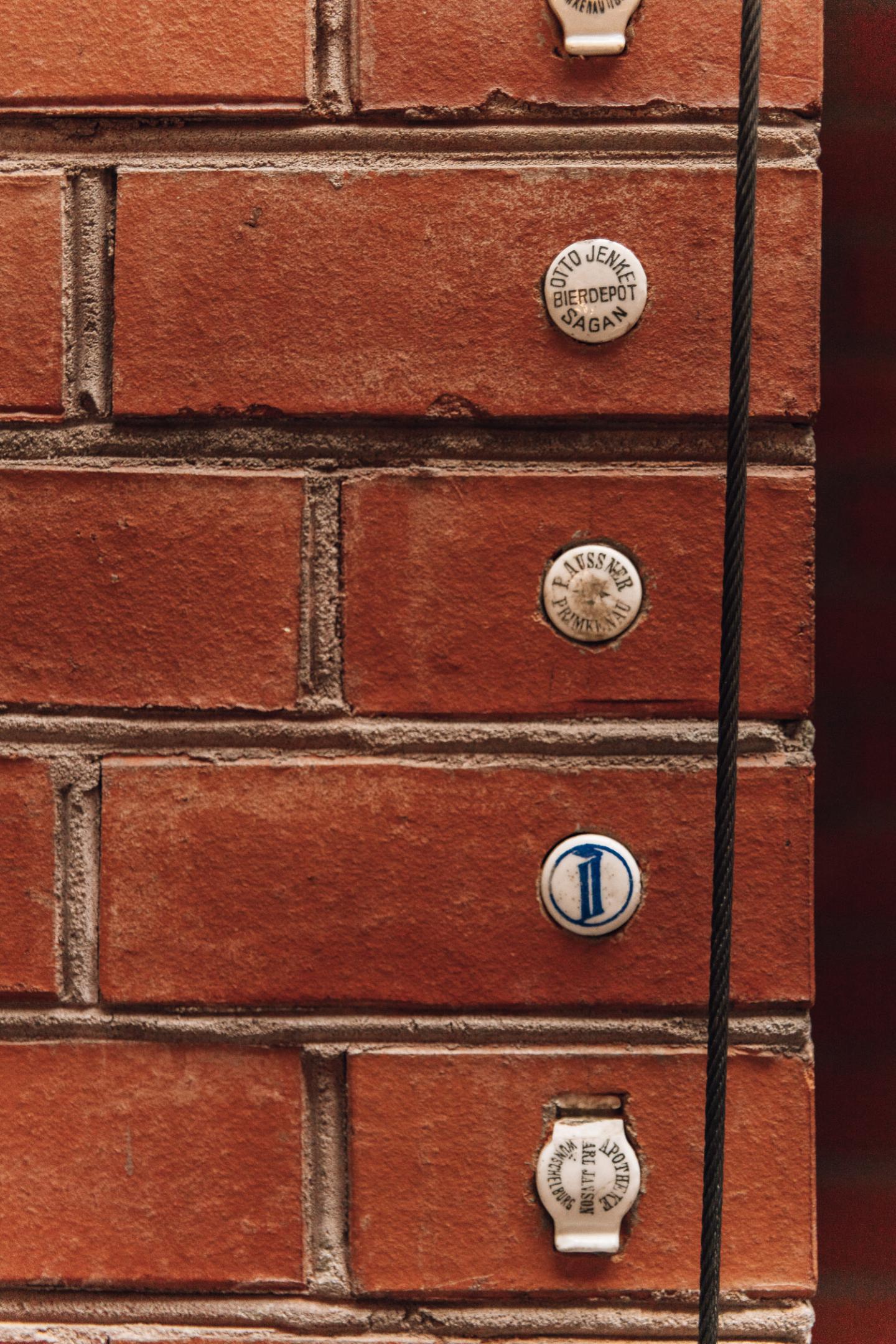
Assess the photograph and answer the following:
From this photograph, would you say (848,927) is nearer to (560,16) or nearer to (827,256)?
(827,256)

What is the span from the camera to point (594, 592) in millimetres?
551

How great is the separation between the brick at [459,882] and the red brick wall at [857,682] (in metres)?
0.10

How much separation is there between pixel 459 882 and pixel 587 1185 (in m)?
0.18

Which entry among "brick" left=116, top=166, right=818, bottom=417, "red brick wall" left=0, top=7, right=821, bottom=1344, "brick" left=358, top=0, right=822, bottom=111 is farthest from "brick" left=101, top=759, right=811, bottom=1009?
"brick" left=358, top=0, right=822, bottom=111

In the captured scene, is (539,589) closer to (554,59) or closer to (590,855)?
(590,855)

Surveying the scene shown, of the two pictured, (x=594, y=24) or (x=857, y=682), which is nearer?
(x=594, y=24)

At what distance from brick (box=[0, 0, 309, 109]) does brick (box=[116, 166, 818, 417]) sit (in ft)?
0.16

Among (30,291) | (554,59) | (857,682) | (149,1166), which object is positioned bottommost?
(149,1166)

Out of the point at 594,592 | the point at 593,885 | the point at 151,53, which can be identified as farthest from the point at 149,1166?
the point at 151,53

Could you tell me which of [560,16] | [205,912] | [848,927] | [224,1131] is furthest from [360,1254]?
[560,16]

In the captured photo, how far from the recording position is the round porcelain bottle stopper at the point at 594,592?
1.81 feet

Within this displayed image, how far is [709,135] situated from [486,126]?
0.39ft

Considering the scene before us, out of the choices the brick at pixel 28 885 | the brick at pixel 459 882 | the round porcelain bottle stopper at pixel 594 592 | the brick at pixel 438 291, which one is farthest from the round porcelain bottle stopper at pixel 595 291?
the brick at pixel 28 885

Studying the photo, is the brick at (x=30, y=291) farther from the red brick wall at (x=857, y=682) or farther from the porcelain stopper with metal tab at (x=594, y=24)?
the red brick wall at (x=857, y=682)
